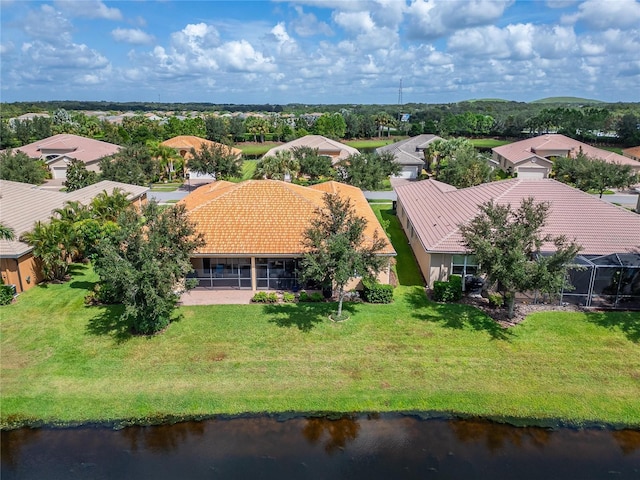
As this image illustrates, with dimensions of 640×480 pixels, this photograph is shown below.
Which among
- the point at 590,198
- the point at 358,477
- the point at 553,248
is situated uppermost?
the point at 590,198

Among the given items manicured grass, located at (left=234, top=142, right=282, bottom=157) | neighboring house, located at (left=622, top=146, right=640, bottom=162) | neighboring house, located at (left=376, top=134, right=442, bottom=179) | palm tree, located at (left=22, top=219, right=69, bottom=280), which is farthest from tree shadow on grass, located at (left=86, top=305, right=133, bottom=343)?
neighboring house, located at (left=622, top=146, right=640, bottom=162)

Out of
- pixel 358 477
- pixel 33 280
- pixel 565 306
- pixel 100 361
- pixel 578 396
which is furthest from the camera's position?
pixel 33 280

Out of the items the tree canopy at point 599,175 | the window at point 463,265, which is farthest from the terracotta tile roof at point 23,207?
the tree canopy at point 599,175

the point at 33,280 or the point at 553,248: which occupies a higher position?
the point at 553,248

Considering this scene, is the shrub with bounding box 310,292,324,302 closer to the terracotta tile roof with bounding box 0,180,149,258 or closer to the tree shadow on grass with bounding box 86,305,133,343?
the tree shadow on grass with bounding box 86,305,133,343

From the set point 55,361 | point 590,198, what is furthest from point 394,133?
point 55,361

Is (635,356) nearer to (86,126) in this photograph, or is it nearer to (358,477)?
(358,477)

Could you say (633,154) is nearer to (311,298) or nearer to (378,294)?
(378,294)
